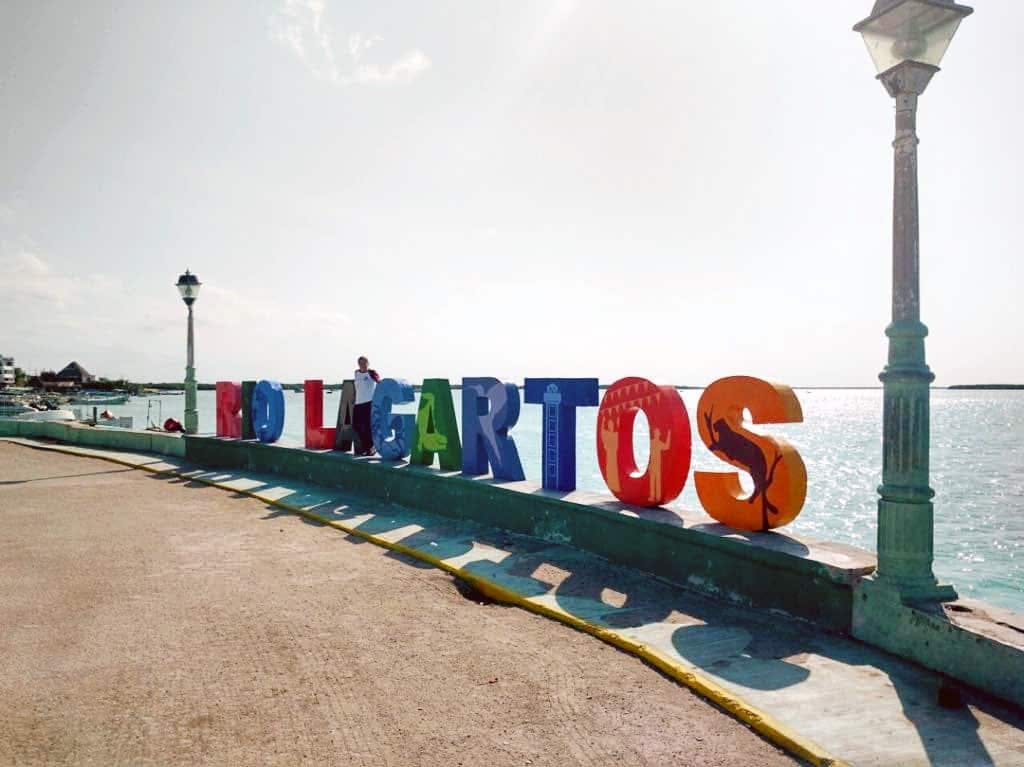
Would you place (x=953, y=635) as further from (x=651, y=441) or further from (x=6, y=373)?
(x=6, y=373)

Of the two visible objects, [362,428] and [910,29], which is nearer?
[910,29]

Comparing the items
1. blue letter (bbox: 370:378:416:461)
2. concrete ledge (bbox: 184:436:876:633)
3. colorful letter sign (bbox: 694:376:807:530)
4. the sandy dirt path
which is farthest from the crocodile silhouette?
blue letter (bbox: 370:378:416:461)

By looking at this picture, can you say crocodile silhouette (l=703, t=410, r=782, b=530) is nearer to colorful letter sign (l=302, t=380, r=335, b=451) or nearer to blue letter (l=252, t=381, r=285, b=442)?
colorful letter sign (l=302, t=380, r=335, b=451)

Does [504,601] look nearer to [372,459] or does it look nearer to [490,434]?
[490,434]

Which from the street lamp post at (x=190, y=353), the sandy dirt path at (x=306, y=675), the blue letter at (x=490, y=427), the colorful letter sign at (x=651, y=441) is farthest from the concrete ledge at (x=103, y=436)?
the colorful letter sign at (x=651, y=441)

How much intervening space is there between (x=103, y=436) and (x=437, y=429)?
1625 centimetres

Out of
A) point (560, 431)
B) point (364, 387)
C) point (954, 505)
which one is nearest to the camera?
point (560, 431)

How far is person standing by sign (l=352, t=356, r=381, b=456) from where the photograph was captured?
13945 mm

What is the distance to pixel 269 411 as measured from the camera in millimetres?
16609

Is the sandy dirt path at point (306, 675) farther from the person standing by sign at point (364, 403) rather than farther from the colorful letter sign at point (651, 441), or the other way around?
the person standing by sign at point (364, 403)

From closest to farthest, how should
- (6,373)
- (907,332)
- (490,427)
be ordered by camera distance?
(907,332)
(490,427)
(6,373)

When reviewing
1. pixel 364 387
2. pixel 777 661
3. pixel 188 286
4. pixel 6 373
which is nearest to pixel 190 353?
pixel 188 286

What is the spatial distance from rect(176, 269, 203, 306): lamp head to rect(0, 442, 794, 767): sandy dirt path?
11641 millimetres

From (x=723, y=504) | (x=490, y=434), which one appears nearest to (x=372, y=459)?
(x=490, y=434)
